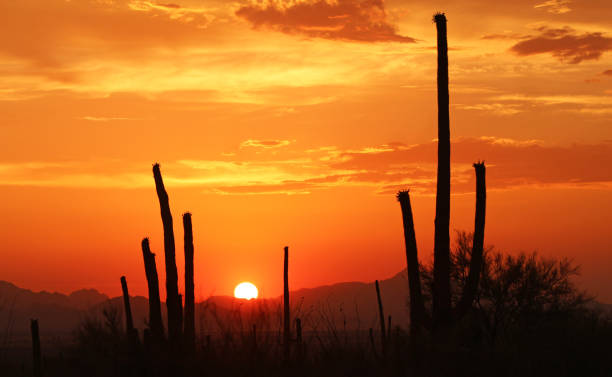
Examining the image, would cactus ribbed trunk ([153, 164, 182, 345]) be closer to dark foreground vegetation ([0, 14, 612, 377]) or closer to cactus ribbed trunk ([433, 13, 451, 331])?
dark foreground vegetation ([0, 14, 612, 377])

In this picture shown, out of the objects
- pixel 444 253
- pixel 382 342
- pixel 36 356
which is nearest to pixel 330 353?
pixel 382 342

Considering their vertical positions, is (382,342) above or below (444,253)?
below

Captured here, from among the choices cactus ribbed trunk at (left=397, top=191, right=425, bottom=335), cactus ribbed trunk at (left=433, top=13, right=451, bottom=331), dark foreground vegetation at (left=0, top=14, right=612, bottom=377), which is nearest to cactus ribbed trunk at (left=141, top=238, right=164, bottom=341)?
dark foreground vegetation at (left=0, top=14, right=612, bottom=377)

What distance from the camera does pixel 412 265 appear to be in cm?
1941

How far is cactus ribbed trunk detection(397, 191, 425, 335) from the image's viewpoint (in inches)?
755

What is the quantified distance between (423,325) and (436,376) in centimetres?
227

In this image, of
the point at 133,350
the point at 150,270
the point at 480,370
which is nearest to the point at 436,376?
the point at 480,370

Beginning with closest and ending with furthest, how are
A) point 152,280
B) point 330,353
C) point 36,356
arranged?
1. point 330,353
2. point 152,280
3. point 36,356

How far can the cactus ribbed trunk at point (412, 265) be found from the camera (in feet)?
62.9

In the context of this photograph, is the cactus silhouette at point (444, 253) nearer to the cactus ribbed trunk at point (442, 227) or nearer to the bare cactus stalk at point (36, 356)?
the cactus ribbed trunk at point (442, 227)

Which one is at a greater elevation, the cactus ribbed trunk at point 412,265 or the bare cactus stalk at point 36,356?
the cactus ribbed trunk at point 412,265

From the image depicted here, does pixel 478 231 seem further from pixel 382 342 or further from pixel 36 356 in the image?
pixel 36 356

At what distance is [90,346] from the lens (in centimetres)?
2350

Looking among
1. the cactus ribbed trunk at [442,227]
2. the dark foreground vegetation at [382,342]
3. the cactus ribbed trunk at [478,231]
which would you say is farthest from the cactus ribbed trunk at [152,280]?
the cactus ribbed trunk at [478,231]
